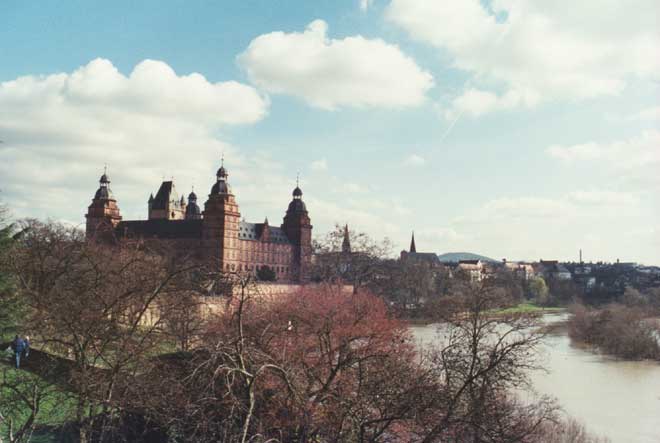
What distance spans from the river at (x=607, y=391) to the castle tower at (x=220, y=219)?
49.2m

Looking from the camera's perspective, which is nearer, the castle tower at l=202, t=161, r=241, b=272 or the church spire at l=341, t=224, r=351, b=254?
the church spire at l=341, t=224, r=351, b=254

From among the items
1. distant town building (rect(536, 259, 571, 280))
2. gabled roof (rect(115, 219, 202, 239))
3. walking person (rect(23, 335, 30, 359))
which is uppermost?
gabled roof (rect(115, 219, 202, 239))

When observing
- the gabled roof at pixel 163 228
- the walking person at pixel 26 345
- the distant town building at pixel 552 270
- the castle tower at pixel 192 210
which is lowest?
the walking person at pixel 26 345

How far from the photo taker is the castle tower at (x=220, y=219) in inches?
3211

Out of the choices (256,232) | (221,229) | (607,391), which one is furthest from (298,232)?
(607,391)

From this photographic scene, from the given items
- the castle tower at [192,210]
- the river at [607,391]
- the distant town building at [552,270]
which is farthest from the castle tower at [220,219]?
the distant town building at [552,270]

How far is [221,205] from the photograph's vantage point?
81812mm

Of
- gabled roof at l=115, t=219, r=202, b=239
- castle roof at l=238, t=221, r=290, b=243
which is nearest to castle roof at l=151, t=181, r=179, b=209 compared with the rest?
gabled roof at l=115, t=219, r=202, b=239

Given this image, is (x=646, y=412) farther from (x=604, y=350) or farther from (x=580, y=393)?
(x=604, y=350)

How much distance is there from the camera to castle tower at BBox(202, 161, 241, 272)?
81562 mm

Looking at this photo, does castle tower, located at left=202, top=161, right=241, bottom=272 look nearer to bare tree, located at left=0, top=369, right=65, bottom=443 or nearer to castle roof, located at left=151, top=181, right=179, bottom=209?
castle roof, located at left=151, top=181, right=179, bottom=209

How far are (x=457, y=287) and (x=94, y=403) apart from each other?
232ft

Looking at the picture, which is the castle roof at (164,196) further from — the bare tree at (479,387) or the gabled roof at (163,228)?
the bare tree at (479,387)

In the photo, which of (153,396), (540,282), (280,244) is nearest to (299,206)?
(280,244)
